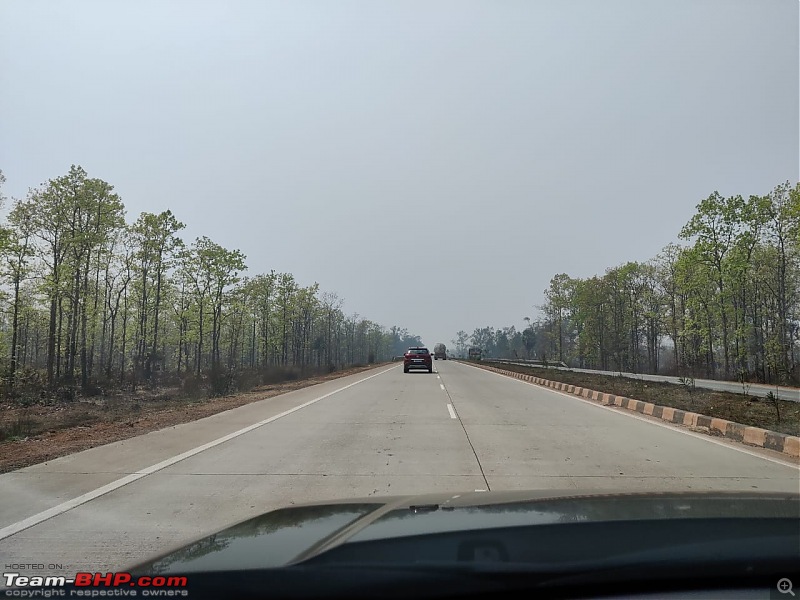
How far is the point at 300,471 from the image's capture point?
7387 millimetres

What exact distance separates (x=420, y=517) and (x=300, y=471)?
4.49m

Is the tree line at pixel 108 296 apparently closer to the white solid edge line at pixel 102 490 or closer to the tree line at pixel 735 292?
the white solid edge line at pixel 102 490

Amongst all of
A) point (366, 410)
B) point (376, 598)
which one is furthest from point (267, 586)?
point (366, 410)

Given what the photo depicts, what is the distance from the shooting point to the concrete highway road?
193 inches

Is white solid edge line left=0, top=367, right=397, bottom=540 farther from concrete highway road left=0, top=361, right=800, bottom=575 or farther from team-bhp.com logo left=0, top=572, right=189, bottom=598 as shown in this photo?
team-bhp.com logo left=0, top=572, right=189, bottom=598

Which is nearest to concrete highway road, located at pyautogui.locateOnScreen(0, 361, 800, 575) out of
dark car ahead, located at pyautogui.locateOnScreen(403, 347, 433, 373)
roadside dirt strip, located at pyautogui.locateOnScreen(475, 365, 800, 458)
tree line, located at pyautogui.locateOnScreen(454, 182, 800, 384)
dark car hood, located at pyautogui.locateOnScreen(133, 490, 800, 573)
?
roadside dirt strip, located at pyautogui.locateOnScreen(475, 365, 800, 458)

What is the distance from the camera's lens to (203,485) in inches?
260

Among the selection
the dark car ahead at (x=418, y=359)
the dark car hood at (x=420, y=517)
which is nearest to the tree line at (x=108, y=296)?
the dark car ahead at (x=418, y=359)

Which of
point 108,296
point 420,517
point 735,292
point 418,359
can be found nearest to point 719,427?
point 420,517

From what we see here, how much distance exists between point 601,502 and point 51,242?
117 feet

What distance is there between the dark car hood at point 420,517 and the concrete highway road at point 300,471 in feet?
1.90

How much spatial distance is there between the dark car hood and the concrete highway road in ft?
1.90

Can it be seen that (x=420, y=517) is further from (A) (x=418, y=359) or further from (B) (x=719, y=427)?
(A) (x=418, y=359)

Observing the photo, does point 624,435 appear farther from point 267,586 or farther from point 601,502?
point 267,586
